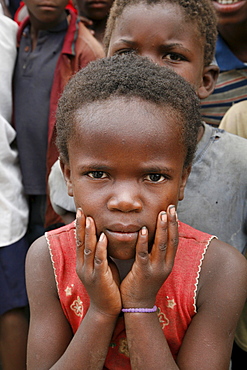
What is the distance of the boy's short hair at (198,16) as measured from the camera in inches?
72.8

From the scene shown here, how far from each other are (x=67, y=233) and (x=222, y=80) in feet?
5.14

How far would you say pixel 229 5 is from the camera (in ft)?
9.09

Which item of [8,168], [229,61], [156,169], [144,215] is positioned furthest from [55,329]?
[229,61]

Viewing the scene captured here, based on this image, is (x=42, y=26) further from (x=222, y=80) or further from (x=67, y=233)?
(x=67, y=233)

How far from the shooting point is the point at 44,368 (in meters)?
1.46

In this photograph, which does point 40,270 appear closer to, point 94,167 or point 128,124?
point 94,167

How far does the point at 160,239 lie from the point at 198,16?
1.08 meters

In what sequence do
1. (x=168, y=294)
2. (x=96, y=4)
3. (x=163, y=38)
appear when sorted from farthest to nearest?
(x=96, y=4) → (x=163, y=38) → (x=168, y=294)

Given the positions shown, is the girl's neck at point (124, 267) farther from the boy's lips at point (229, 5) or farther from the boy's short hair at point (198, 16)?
the boy's lips at point (229, 5)

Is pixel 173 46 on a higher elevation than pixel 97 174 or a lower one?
higher

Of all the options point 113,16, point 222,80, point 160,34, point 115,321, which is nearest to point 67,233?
point 115,321

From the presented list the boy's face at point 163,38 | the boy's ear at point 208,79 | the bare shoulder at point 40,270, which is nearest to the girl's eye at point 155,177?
the bare shoulder at point 40,270

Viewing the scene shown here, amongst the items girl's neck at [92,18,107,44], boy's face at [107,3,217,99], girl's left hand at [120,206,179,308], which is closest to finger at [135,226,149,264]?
girl's left hand at [120,206,179,308]

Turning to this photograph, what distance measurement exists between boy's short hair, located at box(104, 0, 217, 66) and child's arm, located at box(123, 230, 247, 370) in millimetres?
970
